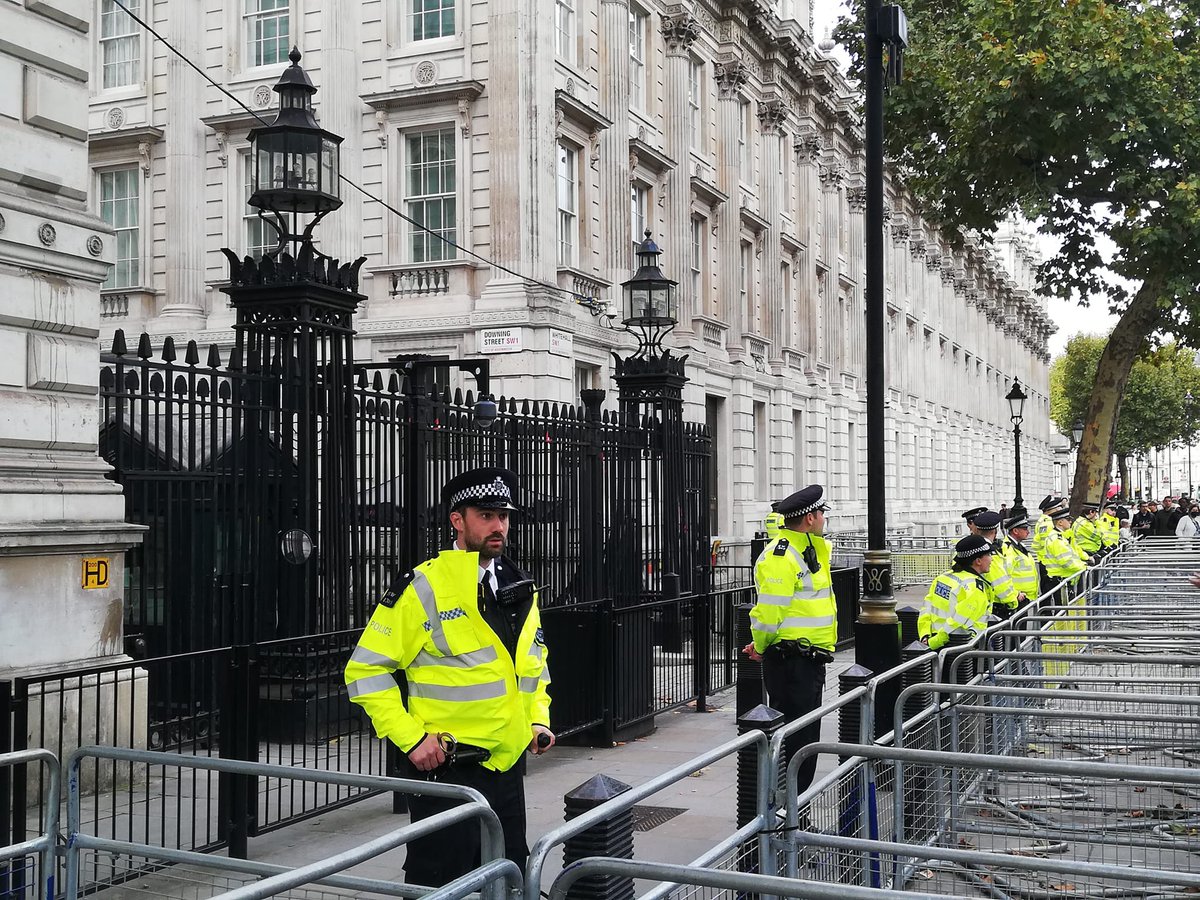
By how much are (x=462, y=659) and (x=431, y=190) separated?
1975 centimetres

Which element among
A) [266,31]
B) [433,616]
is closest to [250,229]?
[266,31]

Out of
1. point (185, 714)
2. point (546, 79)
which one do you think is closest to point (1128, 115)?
point (546, 79)

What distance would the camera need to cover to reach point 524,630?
5.36 m

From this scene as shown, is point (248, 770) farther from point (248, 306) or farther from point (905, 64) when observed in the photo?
point (905, 64)

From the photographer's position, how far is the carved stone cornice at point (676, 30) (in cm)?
2977

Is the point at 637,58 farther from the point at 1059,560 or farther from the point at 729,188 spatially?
the point at 1059,560

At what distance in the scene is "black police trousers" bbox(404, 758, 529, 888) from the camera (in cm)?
486

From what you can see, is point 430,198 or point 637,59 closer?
point 430,198

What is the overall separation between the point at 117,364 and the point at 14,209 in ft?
5.48

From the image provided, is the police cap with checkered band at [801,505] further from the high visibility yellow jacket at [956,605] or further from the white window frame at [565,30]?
the white window frame at [565,30]

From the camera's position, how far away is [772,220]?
119 feet

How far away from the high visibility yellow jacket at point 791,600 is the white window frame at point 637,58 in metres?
20.9

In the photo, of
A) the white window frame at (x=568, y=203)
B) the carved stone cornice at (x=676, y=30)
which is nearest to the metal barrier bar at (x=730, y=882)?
the white window frame at (x=568, y=203)

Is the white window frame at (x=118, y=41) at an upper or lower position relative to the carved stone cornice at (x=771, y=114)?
lower
